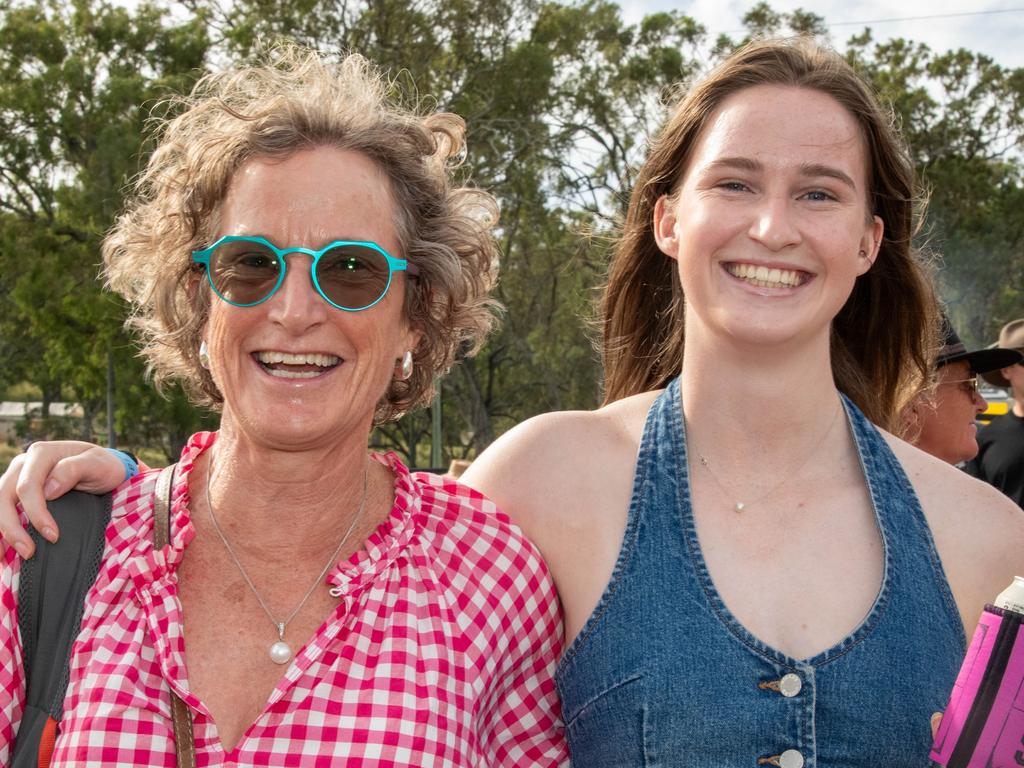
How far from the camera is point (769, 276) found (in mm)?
2307

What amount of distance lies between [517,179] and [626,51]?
3982 mm

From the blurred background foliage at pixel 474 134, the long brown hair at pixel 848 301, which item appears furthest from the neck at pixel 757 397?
the blurred background foliage at pixel 474 134

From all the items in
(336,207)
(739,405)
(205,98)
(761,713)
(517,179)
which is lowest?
(761,713)

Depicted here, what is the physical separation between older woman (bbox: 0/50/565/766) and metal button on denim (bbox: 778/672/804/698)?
49 cm

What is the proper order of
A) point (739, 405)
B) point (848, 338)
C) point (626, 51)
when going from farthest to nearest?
1. point (626, 51)
2. point (848, 338)
3. point (739, 405)

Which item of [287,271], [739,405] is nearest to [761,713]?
[739,405]

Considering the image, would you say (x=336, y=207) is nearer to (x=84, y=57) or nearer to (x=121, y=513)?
(x=121, y=513)

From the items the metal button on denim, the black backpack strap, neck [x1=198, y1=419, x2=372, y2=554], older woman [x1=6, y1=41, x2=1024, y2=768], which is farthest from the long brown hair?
the black backpack strap

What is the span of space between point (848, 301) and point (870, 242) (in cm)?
50

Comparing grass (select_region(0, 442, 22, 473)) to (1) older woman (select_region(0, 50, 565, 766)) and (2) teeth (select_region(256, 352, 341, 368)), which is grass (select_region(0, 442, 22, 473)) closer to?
(1) older woman (select_region(0, 50, 565, 766))

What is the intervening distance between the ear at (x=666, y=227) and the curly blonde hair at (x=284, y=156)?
422 millimetres

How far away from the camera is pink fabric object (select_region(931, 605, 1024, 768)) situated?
64.3 inches

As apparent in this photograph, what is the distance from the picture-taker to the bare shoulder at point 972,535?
2.27 meters

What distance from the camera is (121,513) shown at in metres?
2.13
